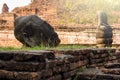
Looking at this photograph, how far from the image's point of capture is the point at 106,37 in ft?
30.8

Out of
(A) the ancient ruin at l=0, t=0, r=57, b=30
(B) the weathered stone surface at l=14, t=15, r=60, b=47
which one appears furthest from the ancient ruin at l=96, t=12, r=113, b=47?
(A) the ancient ruin at l=0, t=0, r=57, b=30

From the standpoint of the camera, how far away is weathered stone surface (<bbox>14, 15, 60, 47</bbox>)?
685 cm

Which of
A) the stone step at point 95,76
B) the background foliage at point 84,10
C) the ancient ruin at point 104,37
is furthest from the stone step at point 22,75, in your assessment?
the background foliage at point 84,10

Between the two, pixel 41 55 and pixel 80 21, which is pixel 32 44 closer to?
pixel 41 55

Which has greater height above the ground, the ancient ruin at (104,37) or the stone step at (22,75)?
the ancient ruin at (104,37)

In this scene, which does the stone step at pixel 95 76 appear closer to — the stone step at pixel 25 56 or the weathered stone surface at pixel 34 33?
the stone step at pixel 25 56

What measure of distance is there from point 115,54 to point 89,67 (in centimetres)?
155

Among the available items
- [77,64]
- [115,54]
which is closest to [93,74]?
[77,64]

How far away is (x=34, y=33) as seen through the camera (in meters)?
6.93

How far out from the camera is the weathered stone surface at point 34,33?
22.5 feet

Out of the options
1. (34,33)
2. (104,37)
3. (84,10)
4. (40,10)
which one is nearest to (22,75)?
(34,33)

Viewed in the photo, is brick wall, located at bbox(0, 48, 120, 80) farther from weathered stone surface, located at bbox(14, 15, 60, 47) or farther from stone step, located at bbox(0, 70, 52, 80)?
weathered stone surface, located at bbox(14, 15, 60, 47)

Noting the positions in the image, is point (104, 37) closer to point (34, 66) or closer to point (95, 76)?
point (95, 76)

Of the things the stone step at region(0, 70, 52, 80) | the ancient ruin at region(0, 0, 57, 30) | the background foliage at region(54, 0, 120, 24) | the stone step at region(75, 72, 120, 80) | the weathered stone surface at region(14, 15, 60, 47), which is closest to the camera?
the stone step at region(0, 70, 52, 80)
